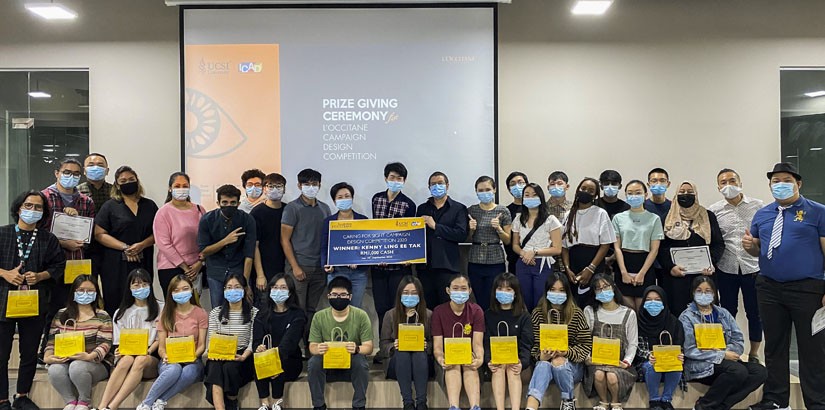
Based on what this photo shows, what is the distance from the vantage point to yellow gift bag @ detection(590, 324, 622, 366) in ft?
13.4

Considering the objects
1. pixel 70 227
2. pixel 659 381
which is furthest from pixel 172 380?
pixel 659 381

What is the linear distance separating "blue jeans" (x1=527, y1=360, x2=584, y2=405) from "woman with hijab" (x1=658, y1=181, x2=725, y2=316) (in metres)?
1.20

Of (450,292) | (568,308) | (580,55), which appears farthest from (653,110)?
(450,292)

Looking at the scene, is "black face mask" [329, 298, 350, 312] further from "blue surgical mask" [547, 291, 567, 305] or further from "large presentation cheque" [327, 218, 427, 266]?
"blue surgical mask" [547, 291, 567, 305]

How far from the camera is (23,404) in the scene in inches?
164

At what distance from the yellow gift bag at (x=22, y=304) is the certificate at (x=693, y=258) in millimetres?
4908

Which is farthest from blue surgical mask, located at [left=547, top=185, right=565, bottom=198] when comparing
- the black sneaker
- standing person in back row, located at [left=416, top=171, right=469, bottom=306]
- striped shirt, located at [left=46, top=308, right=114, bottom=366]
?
the black sneaker

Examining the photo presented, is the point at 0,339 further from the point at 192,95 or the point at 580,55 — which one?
the point at 580,55

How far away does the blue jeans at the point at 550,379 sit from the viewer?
4.08 meters

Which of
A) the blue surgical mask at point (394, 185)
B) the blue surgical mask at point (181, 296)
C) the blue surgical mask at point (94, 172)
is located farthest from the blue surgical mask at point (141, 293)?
the blue surgical mask at point (394, 185)

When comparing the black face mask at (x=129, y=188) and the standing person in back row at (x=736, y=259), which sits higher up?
the black face mask at (x=129, y=188)

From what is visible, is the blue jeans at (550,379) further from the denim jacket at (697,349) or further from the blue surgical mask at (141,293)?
the blue surgical mask at (141,293)

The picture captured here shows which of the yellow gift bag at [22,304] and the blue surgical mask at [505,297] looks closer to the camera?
the yellow gift bag at [22,304]

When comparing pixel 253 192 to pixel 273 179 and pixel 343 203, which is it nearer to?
pixel 273 179
